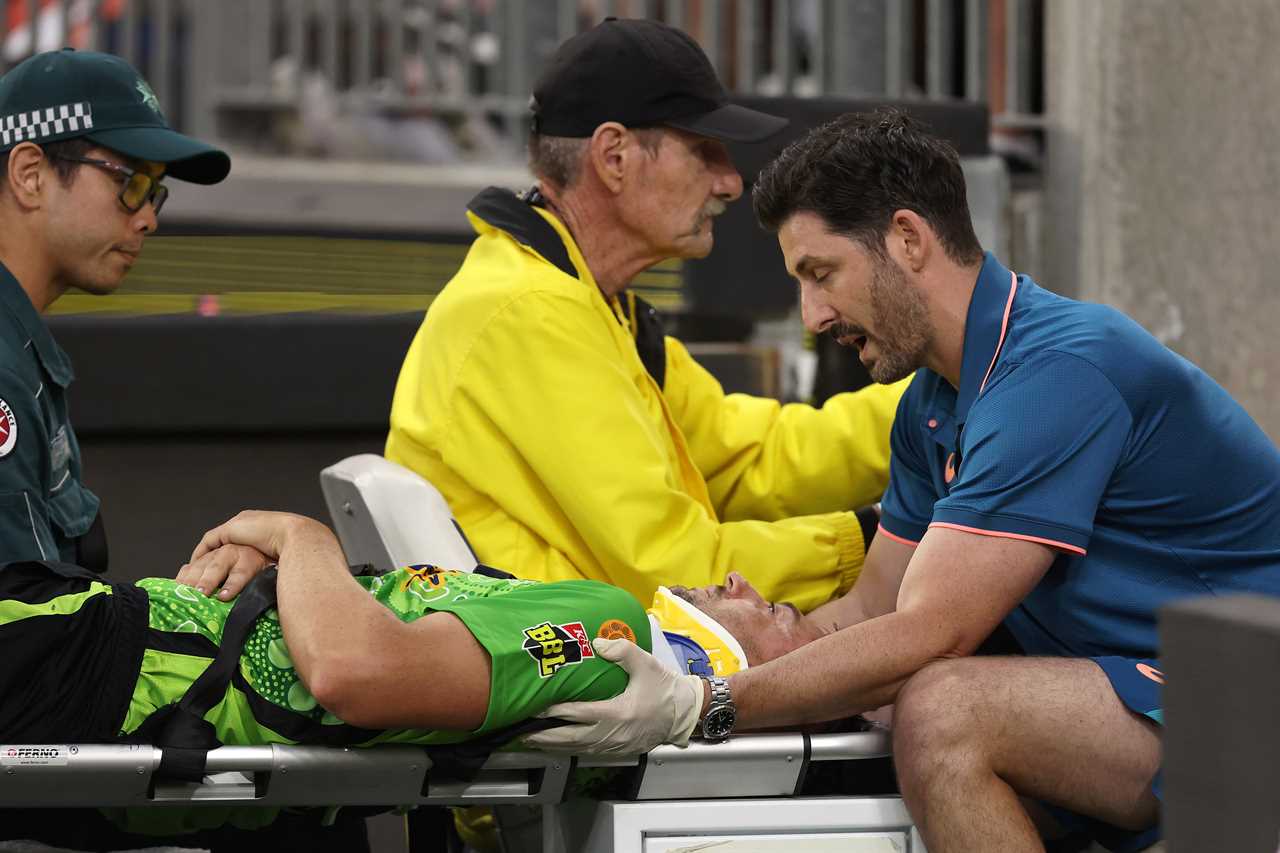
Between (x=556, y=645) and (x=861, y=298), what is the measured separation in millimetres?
821

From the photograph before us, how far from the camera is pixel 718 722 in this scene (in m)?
2.36

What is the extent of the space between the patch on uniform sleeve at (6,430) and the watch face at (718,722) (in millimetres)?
1089

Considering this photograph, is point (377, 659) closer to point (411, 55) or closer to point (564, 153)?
point (564, 153)

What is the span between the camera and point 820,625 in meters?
3.12

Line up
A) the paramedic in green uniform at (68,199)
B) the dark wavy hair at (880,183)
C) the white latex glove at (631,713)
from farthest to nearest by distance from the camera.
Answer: the paramedic in green uniform at (68,199) < the dark wavy hair at (880,183) < the white latex glove at (631,713)

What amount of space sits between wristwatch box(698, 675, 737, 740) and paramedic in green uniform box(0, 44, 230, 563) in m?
1.12

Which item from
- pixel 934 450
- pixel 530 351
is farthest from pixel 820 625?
pixel 530 351

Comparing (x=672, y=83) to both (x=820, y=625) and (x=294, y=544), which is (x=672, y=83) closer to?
(x=820, y=625)

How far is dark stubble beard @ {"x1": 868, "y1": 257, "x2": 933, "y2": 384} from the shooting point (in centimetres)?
270

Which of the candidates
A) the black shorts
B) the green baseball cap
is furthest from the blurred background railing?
the black shorts

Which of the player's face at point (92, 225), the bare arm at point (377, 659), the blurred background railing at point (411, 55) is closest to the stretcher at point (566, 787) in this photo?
the bare arm at point (377, 659)

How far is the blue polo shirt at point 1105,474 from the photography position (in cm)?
242

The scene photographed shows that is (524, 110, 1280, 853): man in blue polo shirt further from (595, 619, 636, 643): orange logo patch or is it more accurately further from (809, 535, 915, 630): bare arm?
(809, 535, 915, 630): bare arm

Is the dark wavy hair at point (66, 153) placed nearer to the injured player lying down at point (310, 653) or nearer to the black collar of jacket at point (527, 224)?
the black collar of jacket at point (527, 224)
